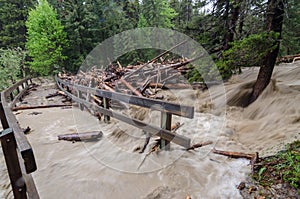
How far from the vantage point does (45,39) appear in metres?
19.7

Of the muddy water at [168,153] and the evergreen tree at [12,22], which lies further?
the evergreen tree at [12,22]

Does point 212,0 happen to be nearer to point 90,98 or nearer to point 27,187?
point 90,98

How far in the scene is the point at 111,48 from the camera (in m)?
23.5

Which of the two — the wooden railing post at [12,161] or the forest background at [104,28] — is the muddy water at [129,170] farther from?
the forest background at [104,28]

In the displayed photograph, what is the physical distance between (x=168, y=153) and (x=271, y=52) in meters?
4.33

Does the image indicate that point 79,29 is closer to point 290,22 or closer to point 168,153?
point 290,22

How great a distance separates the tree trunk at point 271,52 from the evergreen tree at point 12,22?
3045cm

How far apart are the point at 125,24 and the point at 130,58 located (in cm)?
805

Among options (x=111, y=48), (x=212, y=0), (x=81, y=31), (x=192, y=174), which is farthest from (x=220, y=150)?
(x=81, y=31)

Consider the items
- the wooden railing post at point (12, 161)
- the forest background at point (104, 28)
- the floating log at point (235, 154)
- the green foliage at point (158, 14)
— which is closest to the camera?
the wooden railing post at point (12, 161)

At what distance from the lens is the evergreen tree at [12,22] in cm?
2420

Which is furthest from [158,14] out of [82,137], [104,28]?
[82,137]

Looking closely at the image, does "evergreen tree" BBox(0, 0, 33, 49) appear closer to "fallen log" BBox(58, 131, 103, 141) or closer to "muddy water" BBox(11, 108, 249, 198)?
"fallen log" BBox(58, 131, 103, 141)

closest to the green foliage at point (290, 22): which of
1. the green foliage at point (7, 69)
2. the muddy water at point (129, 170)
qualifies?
the muddy water at point (129, 170)
